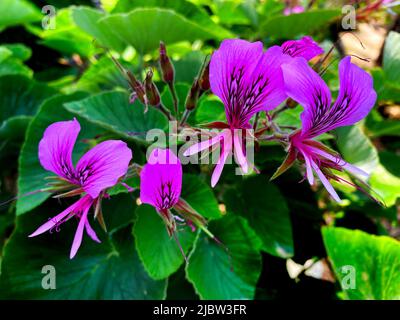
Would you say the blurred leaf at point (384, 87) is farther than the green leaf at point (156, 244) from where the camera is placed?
Yes

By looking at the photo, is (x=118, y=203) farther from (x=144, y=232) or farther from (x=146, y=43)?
(x=146, y=43)

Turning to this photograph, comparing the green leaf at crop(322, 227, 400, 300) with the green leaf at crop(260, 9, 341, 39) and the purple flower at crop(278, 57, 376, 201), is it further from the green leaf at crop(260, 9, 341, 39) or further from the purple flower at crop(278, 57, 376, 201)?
the green leaf at crop(260, 9, 341, 39)

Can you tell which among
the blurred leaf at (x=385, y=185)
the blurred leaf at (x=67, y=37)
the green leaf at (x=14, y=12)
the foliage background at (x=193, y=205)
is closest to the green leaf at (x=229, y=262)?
the foliage background at (x=193, y=205)

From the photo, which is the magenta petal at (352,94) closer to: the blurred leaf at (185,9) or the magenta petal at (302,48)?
the magenta petal at (302,48)

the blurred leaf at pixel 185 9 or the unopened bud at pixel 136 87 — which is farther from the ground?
the blurred leaf at pixel 185 9

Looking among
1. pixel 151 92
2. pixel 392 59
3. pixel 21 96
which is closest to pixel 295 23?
pixel 392 59

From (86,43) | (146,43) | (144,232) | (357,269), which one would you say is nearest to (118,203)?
(144,232)

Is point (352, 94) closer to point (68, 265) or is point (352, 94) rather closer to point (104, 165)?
point (104, 165)
